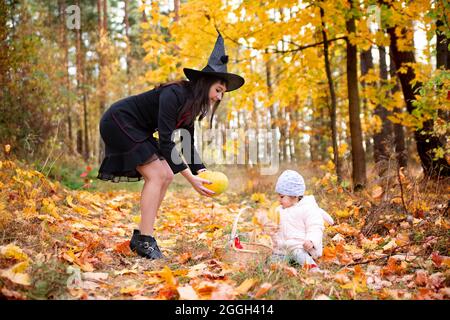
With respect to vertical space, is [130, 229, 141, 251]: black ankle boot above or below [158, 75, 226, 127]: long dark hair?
below

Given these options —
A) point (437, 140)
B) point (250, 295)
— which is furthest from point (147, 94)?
point (437, 140)

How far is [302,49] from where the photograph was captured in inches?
275

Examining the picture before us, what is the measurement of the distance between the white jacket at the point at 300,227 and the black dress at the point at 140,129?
3.08 ft

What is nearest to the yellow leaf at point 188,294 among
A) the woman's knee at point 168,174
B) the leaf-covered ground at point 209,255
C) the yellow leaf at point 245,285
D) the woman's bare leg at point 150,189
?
the leaf-covered ground at point 209,255

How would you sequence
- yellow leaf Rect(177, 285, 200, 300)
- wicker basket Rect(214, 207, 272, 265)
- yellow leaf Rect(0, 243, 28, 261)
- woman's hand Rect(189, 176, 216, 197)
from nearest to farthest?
yellow leaf Rect(177, 285, 200, 300) → yellow leaf Rect(0, 243, 28, 261) → wicker basket Rect(214, 207, 272, 265) → woman's hand Rect(189, 176, 216, 197)

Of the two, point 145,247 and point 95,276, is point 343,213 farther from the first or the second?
point 95,276

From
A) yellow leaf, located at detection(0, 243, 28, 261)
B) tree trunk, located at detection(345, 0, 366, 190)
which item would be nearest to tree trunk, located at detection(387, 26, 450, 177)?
Result: tree trunk, located at detection(345, 0, 366, 190)

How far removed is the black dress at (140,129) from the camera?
353 centimetres

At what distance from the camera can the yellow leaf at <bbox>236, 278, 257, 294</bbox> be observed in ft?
8.05

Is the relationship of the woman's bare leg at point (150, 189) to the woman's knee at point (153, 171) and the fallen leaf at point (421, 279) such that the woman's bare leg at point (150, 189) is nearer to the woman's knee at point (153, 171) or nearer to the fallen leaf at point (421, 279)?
the woman's knee at point (153, 171)

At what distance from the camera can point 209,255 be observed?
362 centimetres

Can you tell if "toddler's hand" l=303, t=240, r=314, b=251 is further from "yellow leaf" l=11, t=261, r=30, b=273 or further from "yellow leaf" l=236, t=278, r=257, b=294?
"yellow leaf" l=11, t=261, r=30, b=273

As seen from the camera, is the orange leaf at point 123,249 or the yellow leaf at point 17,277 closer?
the yellow leaf at point 17,277

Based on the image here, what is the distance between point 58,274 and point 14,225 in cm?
126
